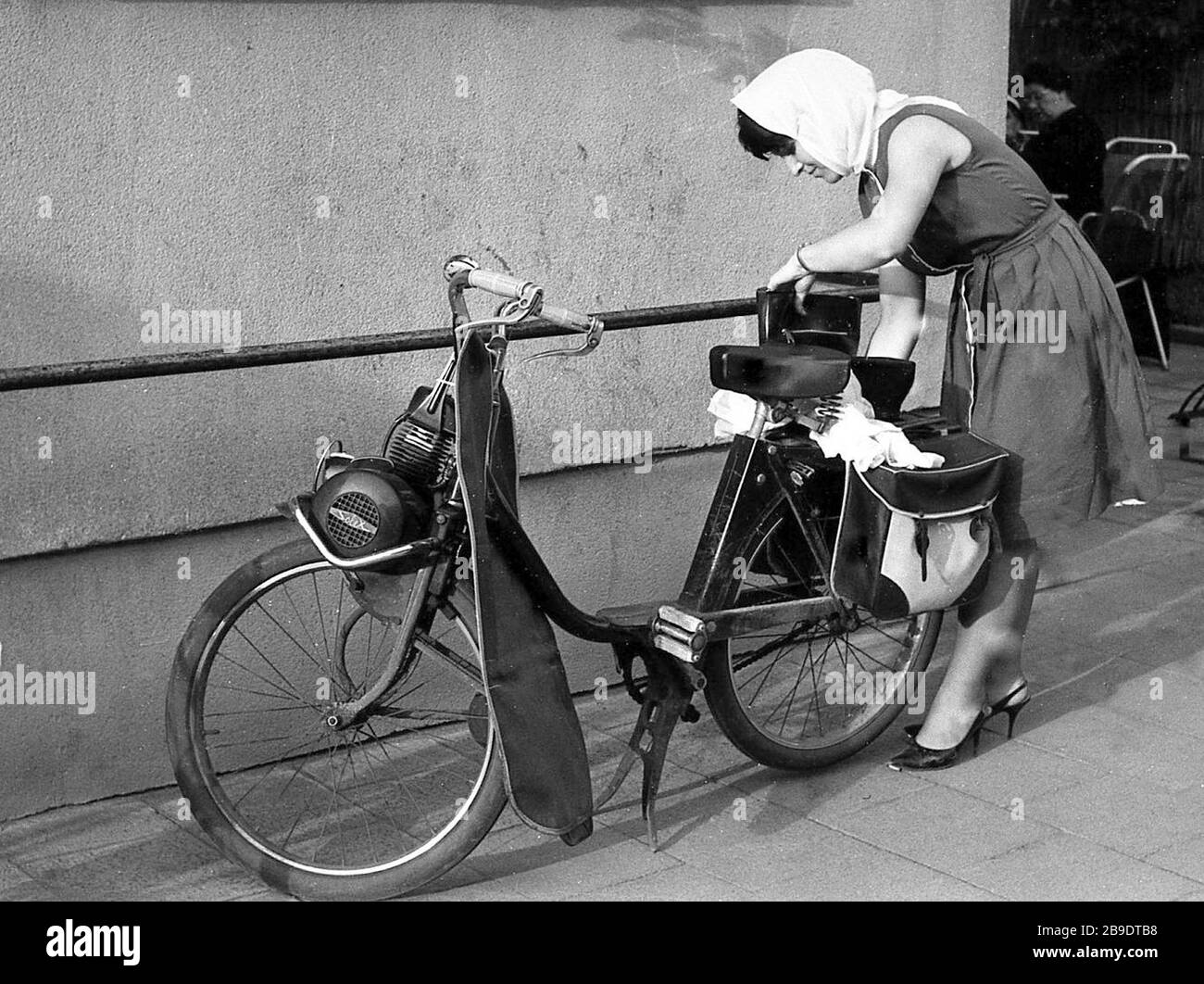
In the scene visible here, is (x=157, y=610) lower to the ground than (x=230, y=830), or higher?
higher

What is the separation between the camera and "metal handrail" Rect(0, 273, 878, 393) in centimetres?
366

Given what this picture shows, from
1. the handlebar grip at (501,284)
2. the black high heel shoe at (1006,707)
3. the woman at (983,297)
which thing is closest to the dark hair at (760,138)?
the woman at (983,297)

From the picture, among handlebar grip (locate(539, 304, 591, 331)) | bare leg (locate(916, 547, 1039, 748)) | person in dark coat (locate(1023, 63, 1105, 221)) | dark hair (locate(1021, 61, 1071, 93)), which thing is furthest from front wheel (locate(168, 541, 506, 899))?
dark hair (locate(1021, 61, 1071, 93))

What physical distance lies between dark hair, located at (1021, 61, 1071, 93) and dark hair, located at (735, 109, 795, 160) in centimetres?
682

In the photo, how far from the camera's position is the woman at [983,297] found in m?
4.10

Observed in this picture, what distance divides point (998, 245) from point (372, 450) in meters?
1.68

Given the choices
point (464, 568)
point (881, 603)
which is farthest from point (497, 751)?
point (881, 603)

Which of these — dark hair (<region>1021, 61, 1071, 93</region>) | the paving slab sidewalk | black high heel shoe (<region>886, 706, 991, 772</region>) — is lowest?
the paving slab sidewalk

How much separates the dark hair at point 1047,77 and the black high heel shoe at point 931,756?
667cm

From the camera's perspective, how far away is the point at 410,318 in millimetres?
4688

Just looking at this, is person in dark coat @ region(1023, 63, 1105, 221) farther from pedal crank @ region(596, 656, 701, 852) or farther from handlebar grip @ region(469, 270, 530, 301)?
handlebar grip @ region(469, 270, 530, 301)

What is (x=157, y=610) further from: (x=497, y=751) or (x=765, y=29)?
(x=765, y=29)

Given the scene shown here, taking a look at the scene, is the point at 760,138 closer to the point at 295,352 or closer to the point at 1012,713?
the point at 295,352

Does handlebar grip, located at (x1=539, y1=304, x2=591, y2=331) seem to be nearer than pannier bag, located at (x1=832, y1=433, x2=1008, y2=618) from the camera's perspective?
Yes
